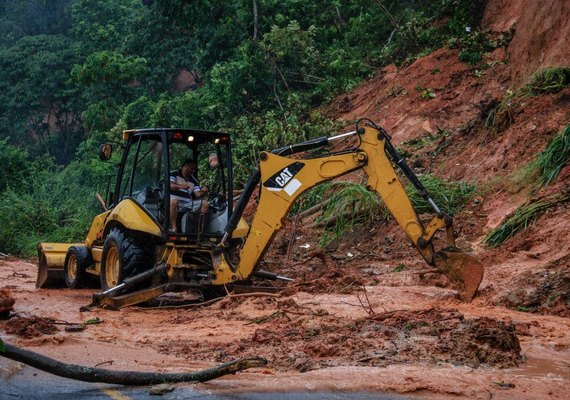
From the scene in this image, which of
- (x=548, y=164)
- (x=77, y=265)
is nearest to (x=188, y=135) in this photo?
(x=77, y=265)

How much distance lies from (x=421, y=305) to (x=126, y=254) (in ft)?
14.1

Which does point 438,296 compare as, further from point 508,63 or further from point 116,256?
point 508,63

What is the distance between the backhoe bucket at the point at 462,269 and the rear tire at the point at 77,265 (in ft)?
21.5

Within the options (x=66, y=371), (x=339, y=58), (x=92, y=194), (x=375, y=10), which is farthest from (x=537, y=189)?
(x=92, y=194)

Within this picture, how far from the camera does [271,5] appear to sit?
91.5 ft

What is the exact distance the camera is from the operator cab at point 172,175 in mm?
12180

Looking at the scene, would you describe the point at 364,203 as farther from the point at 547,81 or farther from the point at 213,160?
the point at 213,160

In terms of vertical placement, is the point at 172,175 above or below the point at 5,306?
above

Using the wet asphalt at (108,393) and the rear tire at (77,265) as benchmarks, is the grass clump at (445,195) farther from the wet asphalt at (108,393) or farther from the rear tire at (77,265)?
the wet asphalt at (108,393)

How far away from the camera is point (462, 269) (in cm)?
1043

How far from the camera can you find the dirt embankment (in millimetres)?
7547

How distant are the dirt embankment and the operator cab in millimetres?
1240

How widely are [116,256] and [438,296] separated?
193 inches

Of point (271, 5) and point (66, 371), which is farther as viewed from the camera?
point (271, 5)
